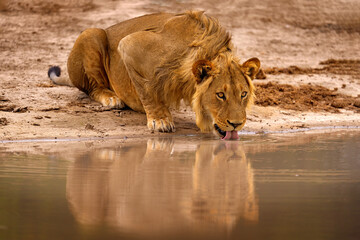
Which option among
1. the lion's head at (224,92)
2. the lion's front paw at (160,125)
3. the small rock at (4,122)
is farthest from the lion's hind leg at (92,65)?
the lion's head at (224,92)

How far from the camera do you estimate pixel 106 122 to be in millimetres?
7270

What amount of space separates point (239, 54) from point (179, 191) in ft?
26.6

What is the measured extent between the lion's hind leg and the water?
2248 mm

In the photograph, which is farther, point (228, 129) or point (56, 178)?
point (228, 129)

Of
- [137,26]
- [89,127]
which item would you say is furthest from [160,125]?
[137,26]

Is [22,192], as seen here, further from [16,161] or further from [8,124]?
[8,124]

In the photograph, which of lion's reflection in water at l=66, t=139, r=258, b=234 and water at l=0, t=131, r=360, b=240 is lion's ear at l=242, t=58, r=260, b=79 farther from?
lion's reflection in water at l=66, t=139, r=258, b=234

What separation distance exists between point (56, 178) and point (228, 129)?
2200 millimetres

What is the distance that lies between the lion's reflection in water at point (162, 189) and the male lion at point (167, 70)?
66 cm

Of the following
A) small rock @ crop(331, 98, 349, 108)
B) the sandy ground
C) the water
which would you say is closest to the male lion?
the sandy ground

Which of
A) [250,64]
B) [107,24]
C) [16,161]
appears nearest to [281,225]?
[16,161]

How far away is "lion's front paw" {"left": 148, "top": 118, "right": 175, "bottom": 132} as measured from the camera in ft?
22.9

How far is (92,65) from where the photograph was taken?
827cm

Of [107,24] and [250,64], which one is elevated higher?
[250,64]
